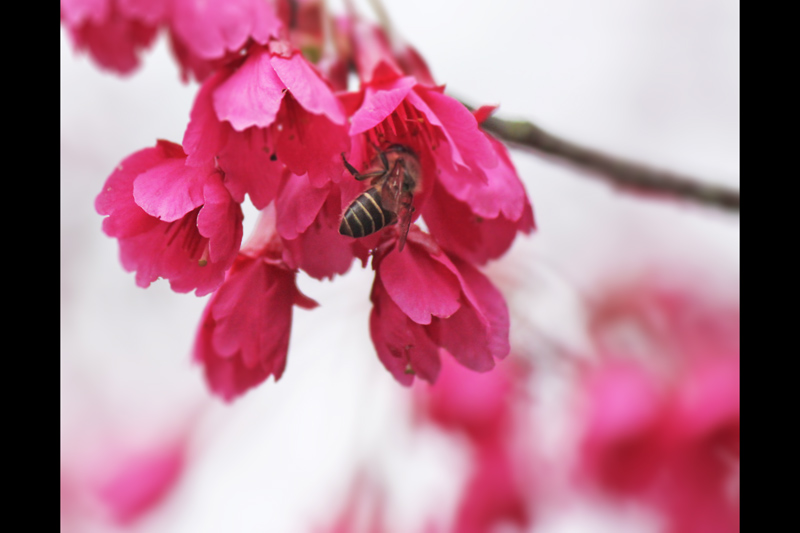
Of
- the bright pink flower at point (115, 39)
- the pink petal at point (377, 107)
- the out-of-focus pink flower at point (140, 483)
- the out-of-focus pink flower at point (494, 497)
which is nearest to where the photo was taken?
the pink petal at point (377, 107)

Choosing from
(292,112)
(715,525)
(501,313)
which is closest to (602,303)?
(715,525)

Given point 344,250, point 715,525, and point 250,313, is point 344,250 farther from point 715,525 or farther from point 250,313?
point 715,525

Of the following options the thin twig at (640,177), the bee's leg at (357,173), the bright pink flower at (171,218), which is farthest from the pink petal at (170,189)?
the thin twig at (640,177)

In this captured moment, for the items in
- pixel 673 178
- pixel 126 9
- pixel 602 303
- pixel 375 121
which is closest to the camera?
pixel 375 121

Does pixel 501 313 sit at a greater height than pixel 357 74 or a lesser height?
lesser

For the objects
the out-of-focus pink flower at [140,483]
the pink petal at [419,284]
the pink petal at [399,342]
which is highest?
the pink petal at [419,284]

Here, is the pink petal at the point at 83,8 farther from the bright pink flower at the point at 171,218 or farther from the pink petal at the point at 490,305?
the pink petal at the point at 490,305
